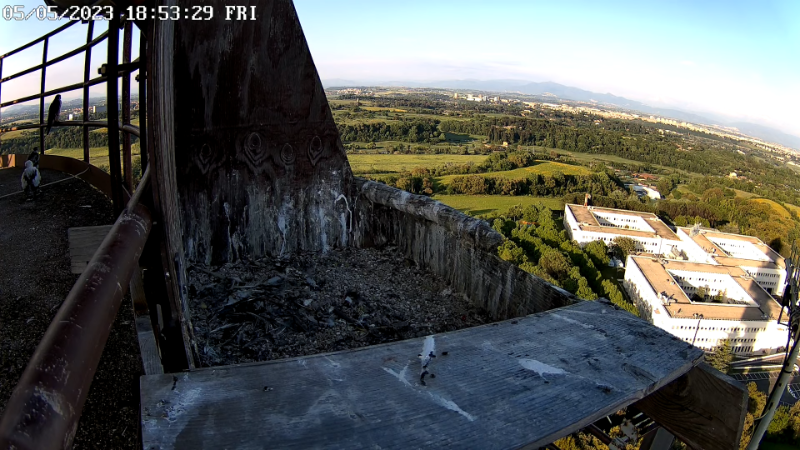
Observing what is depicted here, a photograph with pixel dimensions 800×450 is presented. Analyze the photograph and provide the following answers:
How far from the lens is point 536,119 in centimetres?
9794

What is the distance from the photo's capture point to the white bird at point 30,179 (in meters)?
4.53

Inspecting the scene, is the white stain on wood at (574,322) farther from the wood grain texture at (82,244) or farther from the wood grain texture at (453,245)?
the wood grain texture at (82,244)

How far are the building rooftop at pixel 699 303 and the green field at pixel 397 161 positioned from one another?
2247 centimetres

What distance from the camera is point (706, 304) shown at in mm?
30625

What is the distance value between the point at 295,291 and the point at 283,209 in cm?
90

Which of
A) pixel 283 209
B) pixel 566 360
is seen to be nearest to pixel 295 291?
pixel 283 209

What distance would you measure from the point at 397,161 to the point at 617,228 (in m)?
23.0

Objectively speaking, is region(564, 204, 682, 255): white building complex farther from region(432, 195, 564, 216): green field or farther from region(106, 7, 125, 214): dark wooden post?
region(106, 7, 125, 214): dark wooden post

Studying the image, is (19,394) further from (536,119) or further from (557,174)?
(536,119)

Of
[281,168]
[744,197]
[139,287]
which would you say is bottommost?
[744,197]

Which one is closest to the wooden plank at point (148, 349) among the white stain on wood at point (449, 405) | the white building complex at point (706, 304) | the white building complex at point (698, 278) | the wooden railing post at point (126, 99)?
the wooden railing post at point (126, 99)

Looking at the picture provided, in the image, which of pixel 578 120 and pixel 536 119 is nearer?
pixel 536 119

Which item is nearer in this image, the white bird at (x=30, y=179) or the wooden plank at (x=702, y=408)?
the wooden plank at (x=702, y=408)

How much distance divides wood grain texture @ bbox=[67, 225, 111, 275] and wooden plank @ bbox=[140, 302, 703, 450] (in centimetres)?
232
